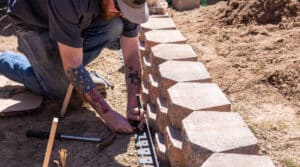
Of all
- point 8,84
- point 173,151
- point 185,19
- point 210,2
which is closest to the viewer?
point 173,151

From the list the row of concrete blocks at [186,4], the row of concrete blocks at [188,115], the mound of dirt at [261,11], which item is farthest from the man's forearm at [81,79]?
the row of concrete blocks at [186,4]

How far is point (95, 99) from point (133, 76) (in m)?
0.46

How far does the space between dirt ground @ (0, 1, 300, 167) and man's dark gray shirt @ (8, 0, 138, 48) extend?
0.71 meters

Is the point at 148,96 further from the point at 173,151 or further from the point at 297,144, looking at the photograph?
the point at 297,144

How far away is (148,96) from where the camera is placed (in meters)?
3.90

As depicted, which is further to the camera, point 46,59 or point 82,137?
point 46,59

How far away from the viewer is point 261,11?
4.79 m

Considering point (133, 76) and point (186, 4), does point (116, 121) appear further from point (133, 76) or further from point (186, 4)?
point (186, 4)

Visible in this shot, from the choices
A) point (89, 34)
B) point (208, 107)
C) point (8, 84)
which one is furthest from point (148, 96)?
point (8, 84)

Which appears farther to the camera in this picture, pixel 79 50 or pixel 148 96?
pixel 148 96

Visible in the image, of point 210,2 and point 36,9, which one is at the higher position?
point 36,9

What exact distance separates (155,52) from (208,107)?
3.38ft

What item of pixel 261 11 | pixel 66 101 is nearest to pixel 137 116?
pixel 66 101

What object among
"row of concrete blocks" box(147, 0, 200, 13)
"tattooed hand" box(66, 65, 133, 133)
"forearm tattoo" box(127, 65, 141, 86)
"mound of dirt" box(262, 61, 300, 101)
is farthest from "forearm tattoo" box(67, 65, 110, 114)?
"row of concrete blocks" box(147, 0, 200, 13)
